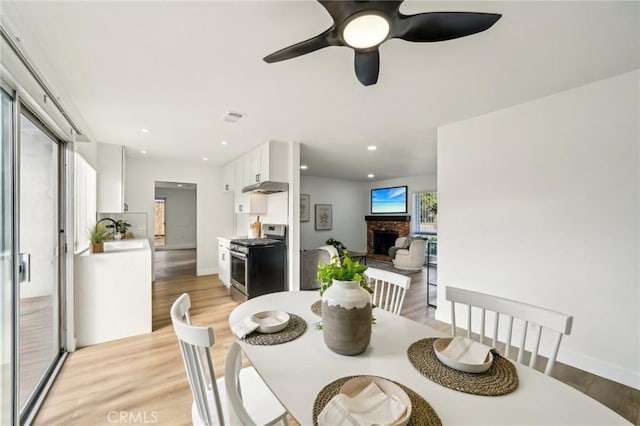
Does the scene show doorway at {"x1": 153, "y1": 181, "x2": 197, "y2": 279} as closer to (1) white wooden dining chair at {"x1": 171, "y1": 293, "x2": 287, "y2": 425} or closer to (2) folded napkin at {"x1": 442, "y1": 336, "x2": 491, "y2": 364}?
(1) white wooden dining chair at {"x1": 171, "y1": 293, "x2": 287, "y2": 425}

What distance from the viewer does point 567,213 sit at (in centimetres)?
241

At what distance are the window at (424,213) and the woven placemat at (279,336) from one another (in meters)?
6.94

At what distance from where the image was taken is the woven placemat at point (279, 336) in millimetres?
1264

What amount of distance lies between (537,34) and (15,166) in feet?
10.2

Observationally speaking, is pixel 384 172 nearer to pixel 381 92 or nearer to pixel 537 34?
pixel 381 92

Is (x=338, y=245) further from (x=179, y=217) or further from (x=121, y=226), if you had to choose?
(x=179, y=217)

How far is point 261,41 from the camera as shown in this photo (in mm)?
1684

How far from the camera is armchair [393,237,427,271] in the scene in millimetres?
6324

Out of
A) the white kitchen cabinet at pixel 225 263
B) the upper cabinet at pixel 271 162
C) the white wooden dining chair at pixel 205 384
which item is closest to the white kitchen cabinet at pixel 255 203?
the upper cabinet at pixel 271 162

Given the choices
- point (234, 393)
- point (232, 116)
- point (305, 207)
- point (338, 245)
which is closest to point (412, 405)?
point (234, 393)

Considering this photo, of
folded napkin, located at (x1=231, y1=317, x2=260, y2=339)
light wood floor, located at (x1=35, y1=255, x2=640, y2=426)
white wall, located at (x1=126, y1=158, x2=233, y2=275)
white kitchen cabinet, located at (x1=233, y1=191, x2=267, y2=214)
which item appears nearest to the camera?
folded napkin, located at (x1=231, y1=317, x2=260, y2=339)

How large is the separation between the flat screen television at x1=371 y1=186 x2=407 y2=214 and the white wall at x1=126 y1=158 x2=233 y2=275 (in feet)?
15.5

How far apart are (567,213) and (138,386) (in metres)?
3.87

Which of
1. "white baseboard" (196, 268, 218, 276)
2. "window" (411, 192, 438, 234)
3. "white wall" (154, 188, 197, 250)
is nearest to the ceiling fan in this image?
"white baseboard" (196, 268, 218, 276)
